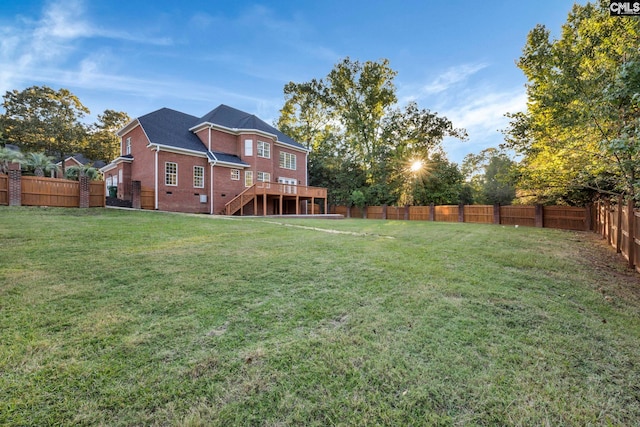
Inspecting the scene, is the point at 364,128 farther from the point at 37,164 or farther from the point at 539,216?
the point at 37,164

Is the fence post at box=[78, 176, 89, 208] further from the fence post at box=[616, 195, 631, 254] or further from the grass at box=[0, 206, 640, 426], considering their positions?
the fence post at box=[616, 195, 631, 254]

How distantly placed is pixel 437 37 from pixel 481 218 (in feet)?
41.5

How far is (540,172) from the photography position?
1218 cm

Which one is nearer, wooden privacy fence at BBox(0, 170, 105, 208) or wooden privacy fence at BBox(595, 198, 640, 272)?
wooden privacy fence at BBox(595, 198, 640, 272)

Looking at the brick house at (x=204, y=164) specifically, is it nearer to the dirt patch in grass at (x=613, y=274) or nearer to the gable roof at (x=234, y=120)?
the gable roof at (x=234, y=120)

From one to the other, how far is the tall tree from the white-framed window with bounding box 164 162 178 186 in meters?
17.5

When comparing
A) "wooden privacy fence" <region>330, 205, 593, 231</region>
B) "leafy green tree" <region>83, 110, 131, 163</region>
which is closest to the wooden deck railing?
"wooden privacy fence" <region>330, 205, 593, 231</region>

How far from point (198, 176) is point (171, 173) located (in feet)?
5.92

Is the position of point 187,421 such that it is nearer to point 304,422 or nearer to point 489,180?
point 304,422

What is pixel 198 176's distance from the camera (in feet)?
63.5

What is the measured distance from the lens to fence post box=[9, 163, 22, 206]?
1202 centimetres

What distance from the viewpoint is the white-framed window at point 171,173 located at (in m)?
17.7

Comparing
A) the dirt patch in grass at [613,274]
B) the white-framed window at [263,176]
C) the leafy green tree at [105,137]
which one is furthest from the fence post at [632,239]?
the leafy green tree at [105,137]

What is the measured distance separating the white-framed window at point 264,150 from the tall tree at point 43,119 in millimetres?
20080
